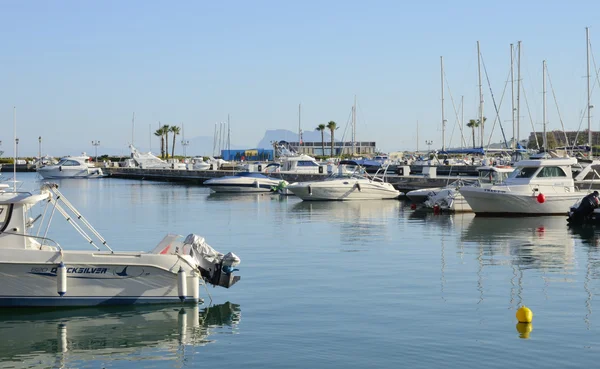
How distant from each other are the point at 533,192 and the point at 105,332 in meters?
28.2

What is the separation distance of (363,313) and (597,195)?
Result: 73.9 ft

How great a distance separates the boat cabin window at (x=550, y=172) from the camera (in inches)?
1586

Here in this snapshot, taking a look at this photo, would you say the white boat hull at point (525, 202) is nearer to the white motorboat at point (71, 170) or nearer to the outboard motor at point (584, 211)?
the outboard motor at point (584, 211)

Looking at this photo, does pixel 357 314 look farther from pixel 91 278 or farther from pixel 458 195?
pixel 458 195

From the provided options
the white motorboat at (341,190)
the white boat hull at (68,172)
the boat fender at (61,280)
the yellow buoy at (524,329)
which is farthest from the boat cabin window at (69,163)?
the yellow buoy at (524,329)

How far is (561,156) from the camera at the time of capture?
43.1m

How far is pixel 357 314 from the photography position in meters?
17.2

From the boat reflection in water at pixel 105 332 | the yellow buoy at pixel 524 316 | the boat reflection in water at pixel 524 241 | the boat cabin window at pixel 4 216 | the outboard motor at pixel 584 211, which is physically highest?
the boat cabin window at pixel 4 216

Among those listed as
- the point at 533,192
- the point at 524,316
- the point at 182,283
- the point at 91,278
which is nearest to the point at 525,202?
the point at 533,192

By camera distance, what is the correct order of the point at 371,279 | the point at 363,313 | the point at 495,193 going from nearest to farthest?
the point at 363,313, the point at 371,279, the point at 495,193

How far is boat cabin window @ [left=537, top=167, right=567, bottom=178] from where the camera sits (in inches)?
1586

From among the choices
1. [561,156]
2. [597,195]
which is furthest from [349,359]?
[561,156]

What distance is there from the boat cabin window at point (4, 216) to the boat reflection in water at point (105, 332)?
67.0 inches

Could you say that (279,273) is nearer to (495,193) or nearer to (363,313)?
(363,313)
